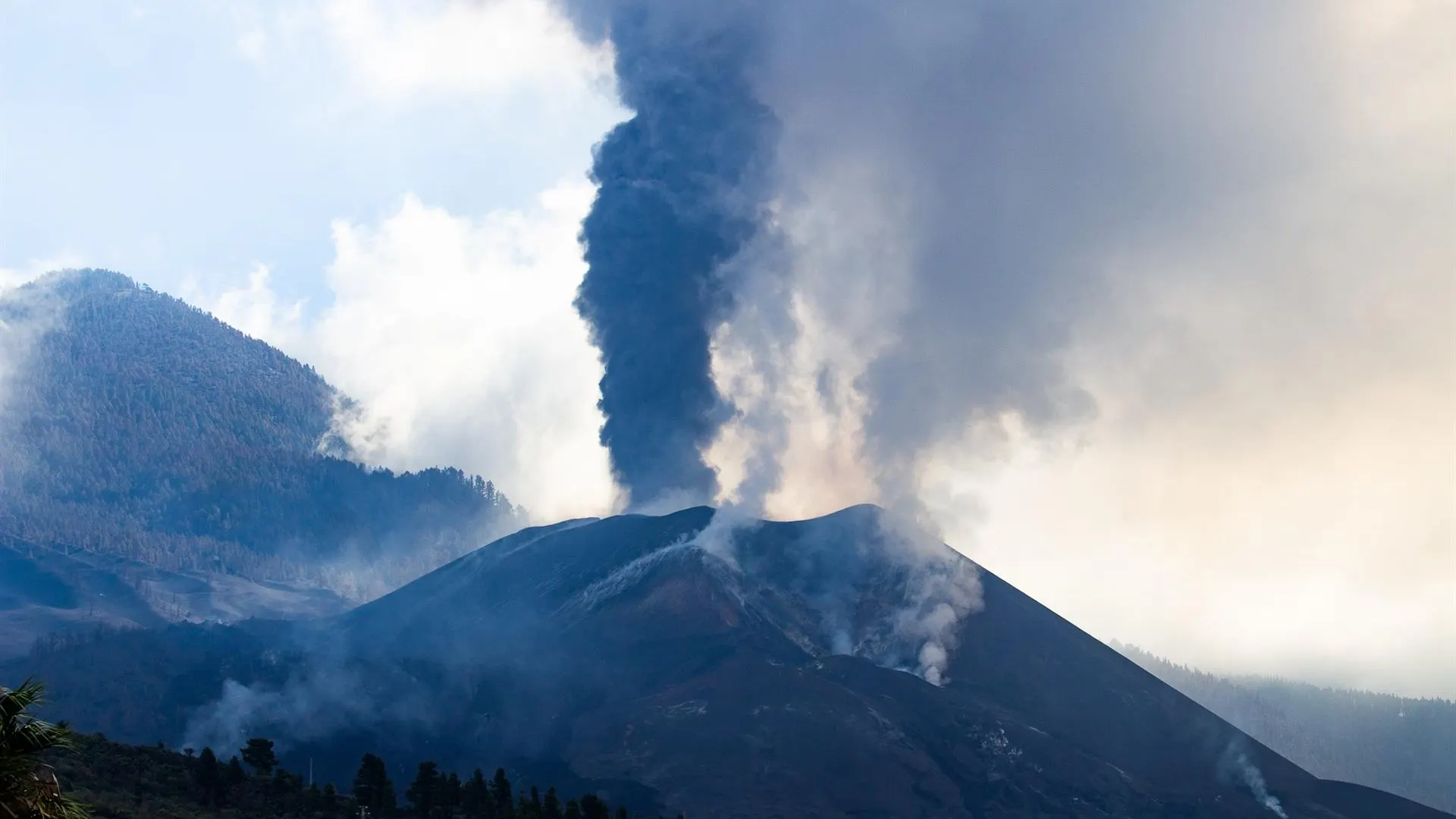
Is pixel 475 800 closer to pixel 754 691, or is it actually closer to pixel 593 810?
pixel 593 810

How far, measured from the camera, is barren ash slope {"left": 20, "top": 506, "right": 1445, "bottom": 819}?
5615 inches

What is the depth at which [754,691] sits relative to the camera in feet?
501

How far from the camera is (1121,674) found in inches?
7018

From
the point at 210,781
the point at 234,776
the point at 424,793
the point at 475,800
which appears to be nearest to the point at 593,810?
the point at 475,800

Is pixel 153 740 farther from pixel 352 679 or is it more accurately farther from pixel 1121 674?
pixel 1121 674

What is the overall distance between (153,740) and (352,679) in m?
20.0

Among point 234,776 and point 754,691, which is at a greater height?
point 754,691

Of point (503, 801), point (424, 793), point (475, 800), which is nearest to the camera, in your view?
point (424, 793)

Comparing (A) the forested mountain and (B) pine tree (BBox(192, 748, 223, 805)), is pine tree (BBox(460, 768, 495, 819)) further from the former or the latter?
(B) pine tree (BBox(192, 748, 223, 805))

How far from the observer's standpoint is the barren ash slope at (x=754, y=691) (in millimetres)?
142625

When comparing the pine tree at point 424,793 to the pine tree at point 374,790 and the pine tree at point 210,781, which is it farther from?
the pine tree at point 210,781

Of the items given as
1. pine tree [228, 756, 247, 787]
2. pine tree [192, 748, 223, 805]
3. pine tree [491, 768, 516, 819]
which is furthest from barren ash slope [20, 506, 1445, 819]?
pine tree [192, 748, 223, 805]

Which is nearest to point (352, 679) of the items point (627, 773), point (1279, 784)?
point (627, 773)

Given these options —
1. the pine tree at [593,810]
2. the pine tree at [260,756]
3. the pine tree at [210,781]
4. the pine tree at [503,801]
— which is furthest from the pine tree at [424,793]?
the pine tree at [210,781]
